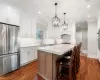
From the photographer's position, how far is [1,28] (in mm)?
2727

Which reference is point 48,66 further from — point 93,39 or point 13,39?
point 93,39

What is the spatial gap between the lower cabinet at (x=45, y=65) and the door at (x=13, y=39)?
1206 mm

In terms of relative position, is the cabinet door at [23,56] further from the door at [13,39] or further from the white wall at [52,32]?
the white wall at [52,32]

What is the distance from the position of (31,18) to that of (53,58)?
3535 millimetres

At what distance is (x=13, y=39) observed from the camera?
3.16 m

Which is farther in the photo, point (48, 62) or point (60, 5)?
point (60, 5)

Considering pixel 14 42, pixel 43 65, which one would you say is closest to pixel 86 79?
pixel 43 65

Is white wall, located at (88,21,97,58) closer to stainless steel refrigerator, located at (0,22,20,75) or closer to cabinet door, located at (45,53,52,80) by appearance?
cabinet door, located at (45,53,52,80)

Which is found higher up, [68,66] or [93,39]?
[93,39]

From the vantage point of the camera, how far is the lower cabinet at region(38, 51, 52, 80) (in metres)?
2.37

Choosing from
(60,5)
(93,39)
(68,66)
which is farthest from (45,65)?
(93,39)

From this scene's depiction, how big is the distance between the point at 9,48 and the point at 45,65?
1.59 metres

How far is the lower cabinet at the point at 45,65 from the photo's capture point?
237cm

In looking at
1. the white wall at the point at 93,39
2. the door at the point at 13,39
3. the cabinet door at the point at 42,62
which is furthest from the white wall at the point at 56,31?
the cabinet door at the point at 42,62
